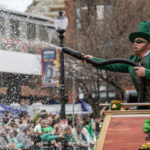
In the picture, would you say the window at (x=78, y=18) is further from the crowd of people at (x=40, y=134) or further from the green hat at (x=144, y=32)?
the green hat at (x=144, y=32)

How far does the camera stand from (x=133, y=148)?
18.5 ft

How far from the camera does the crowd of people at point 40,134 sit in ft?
40.1

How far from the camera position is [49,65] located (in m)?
16.7

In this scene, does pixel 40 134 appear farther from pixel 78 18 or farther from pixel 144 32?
pixel 78 18

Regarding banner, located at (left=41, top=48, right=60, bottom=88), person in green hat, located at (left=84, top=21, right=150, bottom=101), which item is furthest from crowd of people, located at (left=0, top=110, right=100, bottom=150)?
person in green hat, located at (left=84, top=21, right=150, bottom=101)

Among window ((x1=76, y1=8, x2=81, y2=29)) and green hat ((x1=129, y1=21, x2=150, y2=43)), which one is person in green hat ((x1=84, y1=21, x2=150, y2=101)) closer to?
green hat ((x1=129, y1=21, x2=150, y2=43))

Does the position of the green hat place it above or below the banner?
above

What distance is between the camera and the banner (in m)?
15.8

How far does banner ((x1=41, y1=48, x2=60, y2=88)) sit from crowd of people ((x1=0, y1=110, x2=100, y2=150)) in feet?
4.66

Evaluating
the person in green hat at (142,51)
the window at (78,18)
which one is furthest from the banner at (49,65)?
the person in green hat at (142,51)

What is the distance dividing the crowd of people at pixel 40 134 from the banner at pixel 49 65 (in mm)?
1421

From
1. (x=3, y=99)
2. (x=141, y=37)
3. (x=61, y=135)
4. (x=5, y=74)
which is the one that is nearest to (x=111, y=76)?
(x=5, y=74)

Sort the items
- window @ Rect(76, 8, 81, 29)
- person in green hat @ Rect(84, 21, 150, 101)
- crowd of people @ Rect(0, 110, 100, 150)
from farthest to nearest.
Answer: window @ Rect(76, 8, 81, 29) < crowd of people @ Rect(0, 110, 100, 150) < person in green hat @ Rect(84, 21, 150, 101)

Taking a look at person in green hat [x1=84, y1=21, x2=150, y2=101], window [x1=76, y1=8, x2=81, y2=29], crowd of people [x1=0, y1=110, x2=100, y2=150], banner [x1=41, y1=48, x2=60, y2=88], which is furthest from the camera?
window [x1=76, y1=8, x2=81, y2=29]
